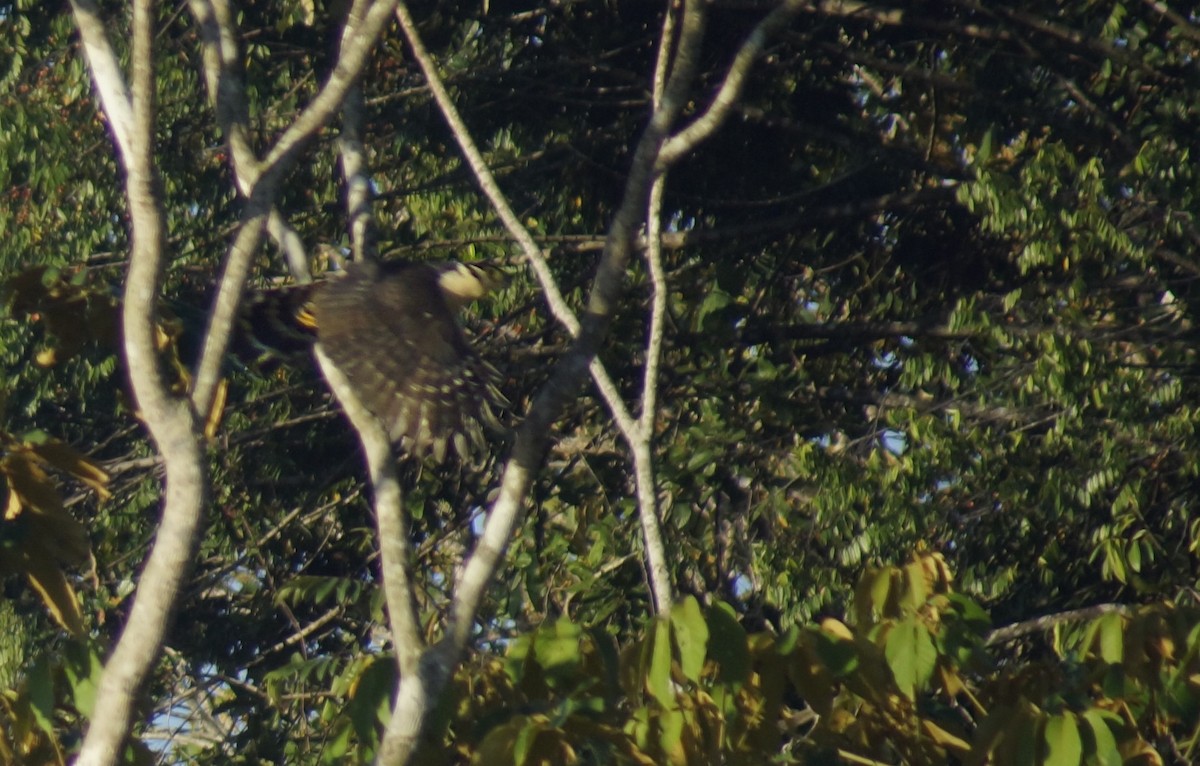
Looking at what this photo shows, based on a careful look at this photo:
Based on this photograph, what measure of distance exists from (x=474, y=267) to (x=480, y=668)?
7.06 feet

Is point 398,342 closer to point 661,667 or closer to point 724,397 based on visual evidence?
point 724,397

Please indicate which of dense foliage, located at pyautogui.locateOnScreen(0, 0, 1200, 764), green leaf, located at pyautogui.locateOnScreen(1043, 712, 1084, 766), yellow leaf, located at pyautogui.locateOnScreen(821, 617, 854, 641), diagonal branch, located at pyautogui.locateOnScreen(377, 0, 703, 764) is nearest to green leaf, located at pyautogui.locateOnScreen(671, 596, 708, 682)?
dense foliage, located at pyautogui.locateOnScreen(0, 0, 1200, 764)

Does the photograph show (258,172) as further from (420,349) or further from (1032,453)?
(1032,453)

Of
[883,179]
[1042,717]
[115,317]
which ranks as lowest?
[1042,717]

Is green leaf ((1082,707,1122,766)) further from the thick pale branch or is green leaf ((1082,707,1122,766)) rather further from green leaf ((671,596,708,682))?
the thick pale branch

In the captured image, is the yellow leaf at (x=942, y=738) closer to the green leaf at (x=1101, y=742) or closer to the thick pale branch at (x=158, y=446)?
the green leaf at (x=1101, y=742)

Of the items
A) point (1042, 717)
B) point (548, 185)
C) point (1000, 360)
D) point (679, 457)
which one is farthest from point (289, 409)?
point (1042, 717)

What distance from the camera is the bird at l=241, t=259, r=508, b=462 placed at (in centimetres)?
397

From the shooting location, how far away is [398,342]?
14.0 feet

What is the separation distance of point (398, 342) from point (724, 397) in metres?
1.57

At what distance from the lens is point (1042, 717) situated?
2.58 metres

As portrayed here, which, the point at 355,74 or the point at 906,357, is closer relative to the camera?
the point at 355,74

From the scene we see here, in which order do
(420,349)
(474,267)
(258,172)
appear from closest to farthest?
(258,172) < (420,349) < (474,267)

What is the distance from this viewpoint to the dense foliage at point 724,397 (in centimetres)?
295
